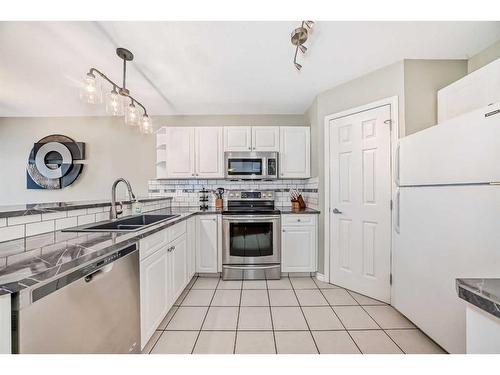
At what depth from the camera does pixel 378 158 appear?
2.10 metres

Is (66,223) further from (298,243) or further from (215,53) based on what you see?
(298,243)

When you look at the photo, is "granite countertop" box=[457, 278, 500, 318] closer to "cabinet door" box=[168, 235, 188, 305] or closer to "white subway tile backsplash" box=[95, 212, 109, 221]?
"cabinet door" box=[168, 235, 188, 305]

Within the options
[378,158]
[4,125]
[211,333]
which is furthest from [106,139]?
[378,158]

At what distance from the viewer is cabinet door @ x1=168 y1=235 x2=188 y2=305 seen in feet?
6.22

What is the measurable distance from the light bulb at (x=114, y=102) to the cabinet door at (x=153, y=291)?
4.17 feet

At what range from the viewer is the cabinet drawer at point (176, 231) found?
188cm

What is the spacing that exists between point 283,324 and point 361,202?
1.43m

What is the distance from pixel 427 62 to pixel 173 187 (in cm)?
345

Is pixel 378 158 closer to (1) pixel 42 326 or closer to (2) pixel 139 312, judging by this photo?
(2) pixel 139 312

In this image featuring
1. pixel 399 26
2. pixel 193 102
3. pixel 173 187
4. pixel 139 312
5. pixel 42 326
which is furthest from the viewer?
pixel 173 187

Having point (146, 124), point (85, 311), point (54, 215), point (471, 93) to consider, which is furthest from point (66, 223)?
point (471, 93)

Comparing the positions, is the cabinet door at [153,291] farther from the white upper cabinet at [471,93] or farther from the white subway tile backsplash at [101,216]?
the white upper cabinet at [471,93]

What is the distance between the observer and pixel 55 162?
3391 mm
